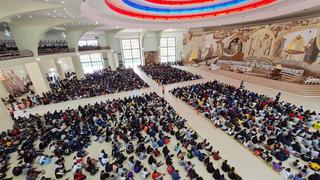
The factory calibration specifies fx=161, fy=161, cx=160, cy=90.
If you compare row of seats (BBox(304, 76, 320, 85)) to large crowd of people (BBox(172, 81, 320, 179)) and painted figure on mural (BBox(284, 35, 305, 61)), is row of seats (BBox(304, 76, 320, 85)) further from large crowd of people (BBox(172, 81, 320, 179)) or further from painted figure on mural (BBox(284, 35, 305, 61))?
large crowd of people (BBox(172, 81, 320, 179))

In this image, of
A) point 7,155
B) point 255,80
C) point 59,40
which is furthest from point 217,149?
point 59,40

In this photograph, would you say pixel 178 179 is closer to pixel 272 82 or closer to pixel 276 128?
pixel 276 128

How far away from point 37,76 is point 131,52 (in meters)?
18.2

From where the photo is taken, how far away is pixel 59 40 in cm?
2320

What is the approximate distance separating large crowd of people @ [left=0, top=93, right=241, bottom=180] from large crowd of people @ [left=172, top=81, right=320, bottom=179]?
5.56 ft

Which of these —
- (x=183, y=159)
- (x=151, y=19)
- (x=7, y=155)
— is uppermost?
(x=151, y=19)

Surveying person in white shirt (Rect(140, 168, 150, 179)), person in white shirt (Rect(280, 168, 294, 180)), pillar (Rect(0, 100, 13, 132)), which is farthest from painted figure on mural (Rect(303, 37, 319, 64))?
pillar (Rect(0, 100, 13, 132))

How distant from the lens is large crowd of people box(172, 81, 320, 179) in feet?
19.0

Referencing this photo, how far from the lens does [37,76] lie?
14133 millimetres

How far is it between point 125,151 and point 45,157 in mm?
3182

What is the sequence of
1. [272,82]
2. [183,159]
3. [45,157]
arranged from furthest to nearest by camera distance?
[272,82] → [45,157] → [183,159]

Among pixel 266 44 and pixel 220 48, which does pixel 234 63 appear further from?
pixel 266 44

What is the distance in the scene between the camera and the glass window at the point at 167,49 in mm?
32375

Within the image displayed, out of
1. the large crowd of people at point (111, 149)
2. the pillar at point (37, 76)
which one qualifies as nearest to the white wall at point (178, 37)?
the pillar at point (37, 76)
